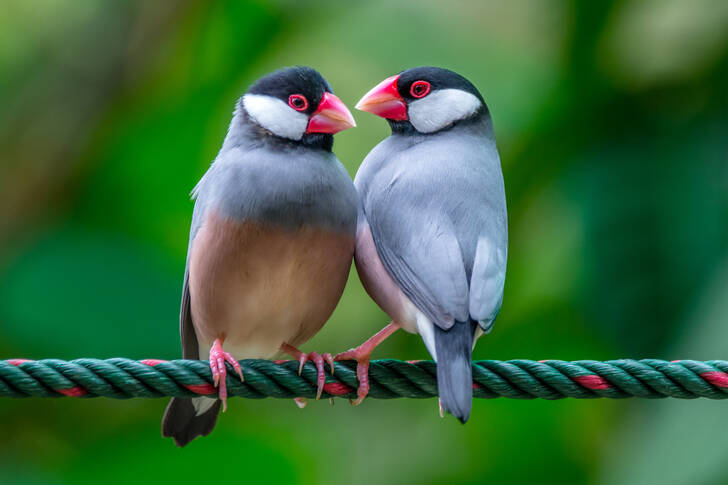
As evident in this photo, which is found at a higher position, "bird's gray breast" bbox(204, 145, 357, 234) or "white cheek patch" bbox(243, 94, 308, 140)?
"white cheek patch" bbox(243, 94, 308, 140)

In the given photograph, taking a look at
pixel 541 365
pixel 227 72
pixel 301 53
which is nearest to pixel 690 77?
pixel 301 53

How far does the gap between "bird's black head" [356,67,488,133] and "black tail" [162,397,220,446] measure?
1.03m

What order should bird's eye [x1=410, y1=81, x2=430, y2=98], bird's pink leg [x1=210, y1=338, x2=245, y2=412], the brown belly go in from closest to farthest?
bird's pink leg [x1=210, y1=338, x2=245, y2=412] → the brown belly → bird's eye [x1=410, y1=81, x2=430, y2=98]

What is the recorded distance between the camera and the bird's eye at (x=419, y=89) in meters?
2.64

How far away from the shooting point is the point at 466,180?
7.56ft

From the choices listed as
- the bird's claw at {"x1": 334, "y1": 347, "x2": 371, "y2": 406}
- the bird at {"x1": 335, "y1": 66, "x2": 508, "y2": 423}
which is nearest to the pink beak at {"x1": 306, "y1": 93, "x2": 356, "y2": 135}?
the bird at {"x1": 335, "y1": 66, "x2": 508, "y2": 423}

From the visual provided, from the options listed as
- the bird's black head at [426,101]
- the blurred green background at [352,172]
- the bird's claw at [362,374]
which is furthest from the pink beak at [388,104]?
the blurred green background at [352,172]

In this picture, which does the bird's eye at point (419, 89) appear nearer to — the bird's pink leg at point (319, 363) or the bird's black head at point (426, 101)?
the bird's black head at point (426, 101)

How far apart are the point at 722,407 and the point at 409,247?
2.18 metres

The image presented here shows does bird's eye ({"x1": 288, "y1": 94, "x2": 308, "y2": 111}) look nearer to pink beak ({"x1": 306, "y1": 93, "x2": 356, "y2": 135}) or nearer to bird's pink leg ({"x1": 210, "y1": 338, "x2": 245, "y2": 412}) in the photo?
pink beak ({"x1": 306, "y1": 93, "x2": 356, "y2": 135})

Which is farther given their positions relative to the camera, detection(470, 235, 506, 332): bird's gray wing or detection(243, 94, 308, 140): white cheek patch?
detection(243, 94, 308, 140): white cheek patch

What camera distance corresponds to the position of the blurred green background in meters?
4.36

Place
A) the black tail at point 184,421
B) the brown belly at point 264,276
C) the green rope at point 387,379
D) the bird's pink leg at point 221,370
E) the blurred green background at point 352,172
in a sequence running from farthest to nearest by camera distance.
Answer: the blurred green background at point 352,172
the black tail at point 184,421
the brown belly at point 264,276
the bird's pink leg at point 221,370
the green rope at point 387,379

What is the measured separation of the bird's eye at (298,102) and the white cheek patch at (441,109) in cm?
37
